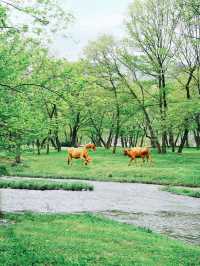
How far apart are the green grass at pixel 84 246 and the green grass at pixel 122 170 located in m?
21.0

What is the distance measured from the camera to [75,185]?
1258 inches

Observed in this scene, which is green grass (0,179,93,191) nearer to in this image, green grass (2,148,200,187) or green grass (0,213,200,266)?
green grass (2,148,200,187)

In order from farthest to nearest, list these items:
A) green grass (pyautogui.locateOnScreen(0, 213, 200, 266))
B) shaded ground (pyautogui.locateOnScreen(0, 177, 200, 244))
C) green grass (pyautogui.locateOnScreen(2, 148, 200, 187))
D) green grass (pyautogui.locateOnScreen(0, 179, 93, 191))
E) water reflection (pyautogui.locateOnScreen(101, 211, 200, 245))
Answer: green grass (pyautogui.locateOnScreen(2, 148, 200, 187)) → green grass (pyautogui.locateOnScreen(0, 179, 93, 191)) → shaded ground (pyautogui.locateOnScreen(0, 177, 200, 244)) → water reflection (pyautogui.locateOnScreen(101, 211, 200, 245)) → green grass (pyautogui.locateOnScreen(0, 213, 200, 266))

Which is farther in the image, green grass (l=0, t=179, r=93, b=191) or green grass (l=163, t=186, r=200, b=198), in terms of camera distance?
green grass (l=0, t=179, r=93, b=191)

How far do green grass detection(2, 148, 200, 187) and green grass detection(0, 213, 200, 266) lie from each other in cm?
2104

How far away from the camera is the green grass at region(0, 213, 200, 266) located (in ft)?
36.6

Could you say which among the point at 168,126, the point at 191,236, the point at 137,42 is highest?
the point at 137,42

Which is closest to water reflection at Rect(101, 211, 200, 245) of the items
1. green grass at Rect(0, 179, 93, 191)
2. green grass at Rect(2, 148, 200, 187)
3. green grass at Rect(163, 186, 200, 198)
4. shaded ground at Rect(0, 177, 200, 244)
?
shaded ground at Rect(0, 177, 200, 244)

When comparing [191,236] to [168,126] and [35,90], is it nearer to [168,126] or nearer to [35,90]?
[35,90]

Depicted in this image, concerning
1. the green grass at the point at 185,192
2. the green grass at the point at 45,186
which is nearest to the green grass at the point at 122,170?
the green grass at the point at 185,192

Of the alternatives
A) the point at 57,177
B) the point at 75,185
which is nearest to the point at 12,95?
the point at 75,185

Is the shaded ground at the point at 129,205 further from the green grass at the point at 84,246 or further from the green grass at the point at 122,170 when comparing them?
the green grass at the point at 122,170

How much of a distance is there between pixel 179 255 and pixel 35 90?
9.16 meters

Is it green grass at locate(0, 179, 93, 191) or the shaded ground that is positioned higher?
green grass at locate(0, 179, 93, 191)
